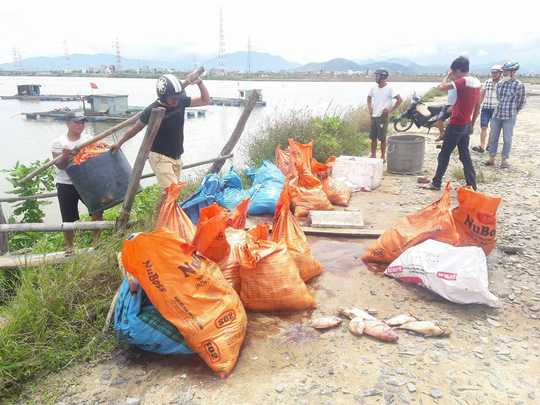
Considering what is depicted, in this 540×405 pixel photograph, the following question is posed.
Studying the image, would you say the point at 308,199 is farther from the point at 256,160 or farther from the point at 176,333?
the point at 176,333

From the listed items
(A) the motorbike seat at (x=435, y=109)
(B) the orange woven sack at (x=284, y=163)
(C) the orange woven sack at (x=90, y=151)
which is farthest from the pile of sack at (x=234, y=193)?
(A) the motorbike seat at (x=435, y=109)

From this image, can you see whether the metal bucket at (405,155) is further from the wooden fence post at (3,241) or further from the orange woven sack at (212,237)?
the wooden fence post at (3,241)

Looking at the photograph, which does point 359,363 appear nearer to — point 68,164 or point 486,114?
point 68,164

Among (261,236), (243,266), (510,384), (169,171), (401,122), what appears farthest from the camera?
(401,122)

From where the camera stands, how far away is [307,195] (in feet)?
15.7

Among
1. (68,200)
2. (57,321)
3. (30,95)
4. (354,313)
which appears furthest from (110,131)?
(30,95)

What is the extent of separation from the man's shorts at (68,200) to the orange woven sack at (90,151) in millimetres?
411

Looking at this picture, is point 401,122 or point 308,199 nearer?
point 308,199

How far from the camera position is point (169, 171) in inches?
151

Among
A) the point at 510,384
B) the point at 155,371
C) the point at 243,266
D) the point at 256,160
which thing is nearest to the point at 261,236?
the point at 243,266

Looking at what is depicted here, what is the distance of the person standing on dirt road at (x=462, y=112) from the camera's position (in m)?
4.84

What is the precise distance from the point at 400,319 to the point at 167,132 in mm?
2664

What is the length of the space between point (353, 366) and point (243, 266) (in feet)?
3.03

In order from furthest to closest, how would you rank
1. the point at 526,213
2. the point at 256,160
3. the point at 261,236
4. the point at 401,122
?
the point at 401,122 < the point at 256,160 < the point at 526,213 < the point at 261,236
